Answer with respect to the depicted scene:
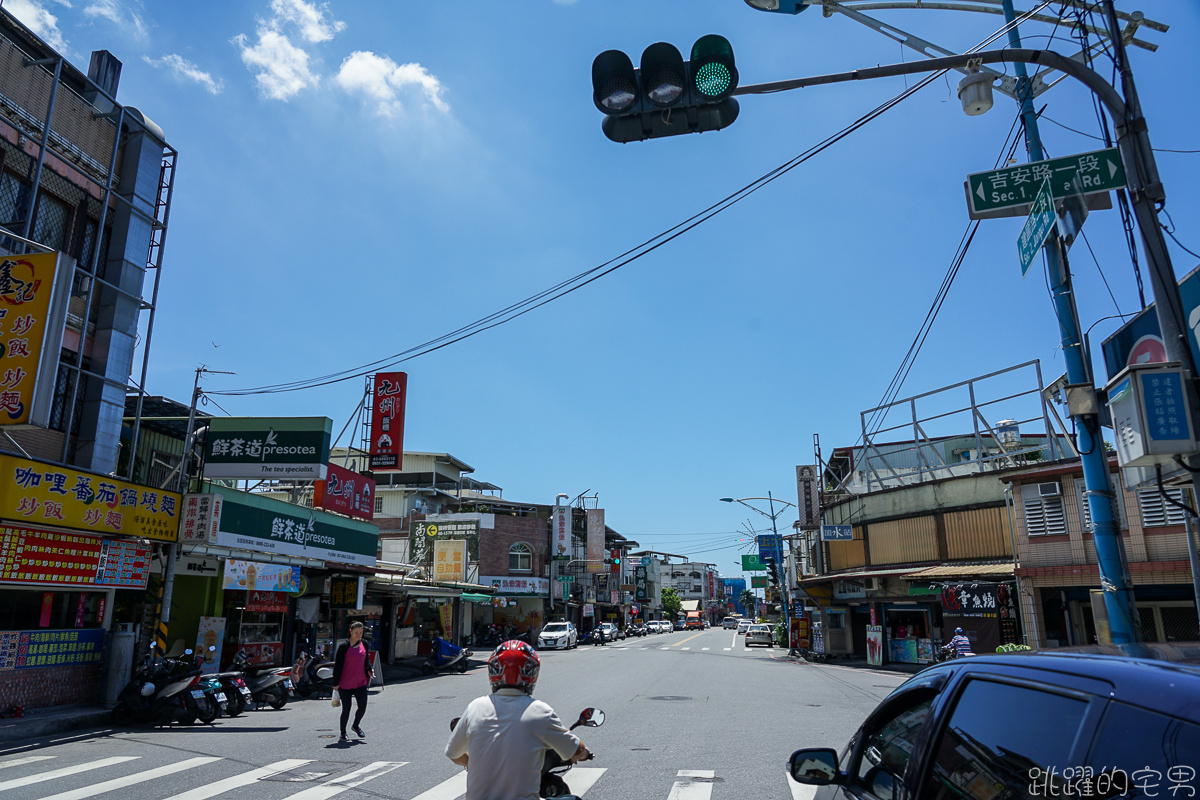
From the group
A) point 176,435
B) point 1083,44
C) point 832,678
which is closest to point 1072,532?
point 832,678

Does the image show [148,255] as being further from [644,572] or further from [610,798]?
[644,572]

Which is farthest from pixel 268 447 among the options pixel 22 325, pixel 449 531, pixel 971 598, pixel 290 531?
pixel 449 531

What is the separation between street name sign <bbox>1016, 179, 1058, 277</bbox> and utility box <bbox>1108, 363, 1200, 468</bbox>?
1.44 metres

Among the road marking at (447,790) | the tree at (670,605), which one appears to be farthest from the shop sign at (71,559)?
the tree at (670,605)

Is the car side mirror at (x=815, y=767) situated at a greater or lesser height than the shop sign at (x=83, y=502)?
lesser

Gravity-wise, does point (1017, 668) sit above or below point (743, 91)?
below

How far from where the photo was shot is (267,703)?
14.9m

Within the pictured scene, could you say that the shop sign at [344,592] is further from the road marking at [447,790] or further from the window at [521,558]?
the window at [521,558]

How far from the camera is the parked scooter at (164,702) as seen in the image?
488 inches

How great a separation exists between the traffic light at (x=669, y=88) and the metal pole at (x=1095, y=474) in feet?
12.7

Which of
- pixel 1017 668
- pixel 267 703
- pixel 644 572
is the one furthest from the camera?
pixel 644 572

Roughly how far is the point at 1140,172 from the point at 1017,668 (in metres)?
5.45

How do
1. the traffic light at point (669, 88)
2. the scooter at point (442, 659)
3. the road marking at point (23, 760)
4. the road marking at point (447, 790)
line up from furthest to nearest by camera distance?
the scooter at point (442, 659)
the road marking at point (23, 760)
the road marking at point (447, 790)
the traffic light at point (669, 88)

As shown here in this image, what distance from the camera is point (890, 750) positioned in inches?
121
